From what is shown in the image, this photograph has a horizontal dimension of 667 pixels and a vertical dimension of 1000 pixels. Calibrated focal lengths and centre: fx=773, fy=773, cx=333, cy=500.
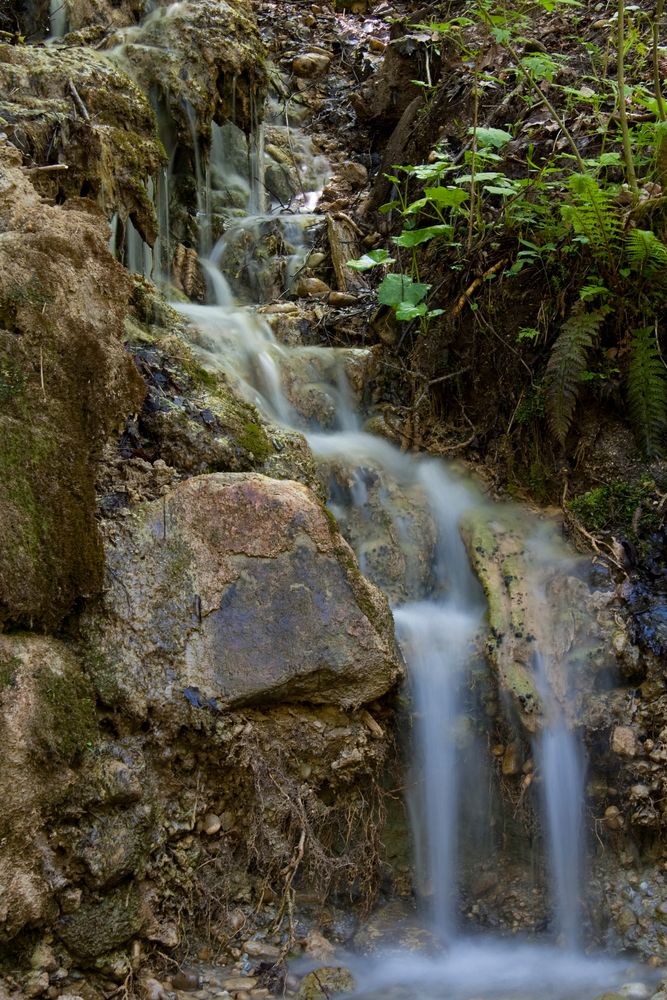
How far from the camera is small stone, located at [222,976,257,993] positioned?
8.52 ft

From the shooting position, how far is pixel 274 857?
2.90 metres

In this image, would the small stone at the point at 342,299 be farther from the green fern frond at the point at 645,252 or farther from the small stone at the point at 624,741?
the small stone at the point at 624,741

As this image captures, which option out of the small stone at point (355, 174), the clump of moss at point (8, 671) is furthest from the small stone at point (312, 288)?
the clump of moss at point (8, 671)

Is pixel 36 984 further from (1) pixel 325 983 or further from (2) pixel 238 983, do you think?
(1) pixel 325 983

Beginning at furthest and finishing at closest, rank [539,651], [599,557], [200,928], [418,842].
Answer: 1. [599,557]
2. [539,651]
3. [418,842]
4. [200,928]

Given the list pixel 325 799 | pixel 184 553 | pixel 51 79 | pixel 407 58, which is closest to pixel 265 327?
pixel 51 79

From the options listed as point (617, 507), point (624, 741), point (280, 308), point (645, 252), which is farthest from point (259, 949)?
point (280, 308)

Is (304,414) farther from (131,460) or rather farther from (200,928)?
(200,928)

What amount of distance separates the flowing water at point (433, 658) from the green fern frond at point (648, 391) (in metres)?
1.01

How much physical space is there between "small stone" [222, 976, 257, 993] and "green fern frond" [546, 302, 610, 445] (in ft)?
9.73

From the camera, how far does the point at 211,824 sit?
285 centimetres

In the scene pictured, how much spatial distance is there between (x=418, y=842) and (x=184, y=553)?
62.7 inches

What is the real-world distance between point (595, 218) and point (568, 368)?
80 centimetres

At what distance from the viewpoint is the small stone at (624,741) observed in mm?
3225
